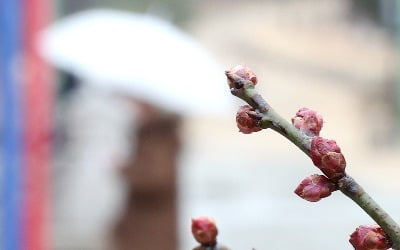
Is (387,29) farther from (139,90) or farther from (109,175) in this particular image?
(139,90)

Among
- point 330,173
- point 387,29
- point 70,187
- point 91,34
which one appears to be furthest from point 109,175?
point 330,173

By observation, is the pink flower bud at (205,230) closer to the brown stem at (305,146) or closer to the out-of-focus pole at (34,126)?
the brown stem at (305,146)

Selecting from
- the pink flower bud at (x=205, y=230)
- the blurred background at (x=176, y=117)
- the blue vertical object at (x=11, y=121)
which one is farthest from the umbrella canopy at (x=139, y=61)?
the pink flower bud at (x=205, y=230)

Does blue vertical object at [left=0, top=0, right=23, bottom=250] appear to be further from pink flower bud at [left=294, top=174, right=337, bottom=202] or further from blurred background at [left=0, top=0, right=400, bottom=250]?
pink flower bud at [left=294, top=174, right=337, bottom=202]

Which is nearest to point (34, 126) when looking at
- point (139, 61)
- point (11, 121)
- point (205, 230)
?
point (11, 121)

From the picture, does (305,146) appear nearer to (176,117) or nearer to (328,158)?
(328,158)

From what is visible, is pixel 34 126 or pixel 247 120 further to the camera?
pixel 34 126
